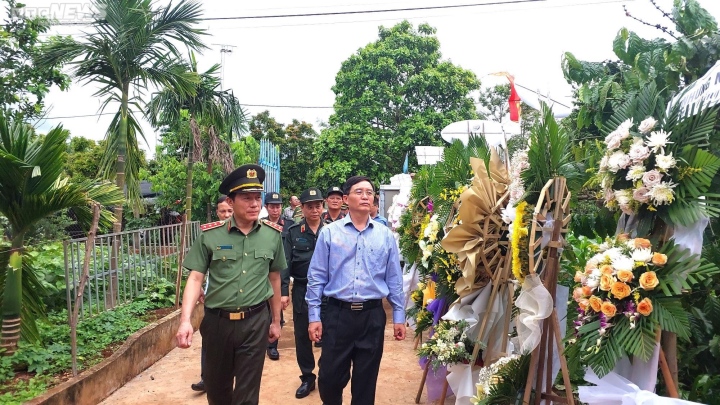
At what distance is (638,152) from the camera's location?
7.72ft

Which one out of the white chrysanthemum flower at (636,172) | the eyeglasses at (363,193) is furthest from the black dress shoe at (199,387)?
the white chrysanthemum flower at (636,172)

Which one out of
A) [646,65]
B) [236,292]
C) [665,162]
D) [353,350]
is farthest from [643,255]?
[236,292]

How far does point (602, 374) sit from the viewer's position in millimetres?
2289

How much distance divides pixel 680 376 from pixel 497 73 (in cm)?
224

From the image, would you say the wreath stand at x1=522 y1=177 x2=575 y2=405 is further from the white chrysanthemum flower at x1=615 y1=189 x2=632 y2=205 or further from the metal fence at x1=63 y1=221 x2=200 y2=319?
the metal fence at x1=63 y1=221 x2=200 y2=319

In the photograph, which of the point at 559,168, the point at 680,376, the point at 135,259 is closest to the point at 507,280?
the point at 559,168

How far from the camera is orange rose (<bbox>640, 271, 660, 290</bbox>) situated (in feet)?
7.31

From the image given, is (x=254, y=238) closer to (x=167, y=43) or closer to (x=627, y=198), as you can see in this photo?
(x=627, y=198)

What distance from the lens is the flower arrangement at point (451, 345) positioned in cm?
365

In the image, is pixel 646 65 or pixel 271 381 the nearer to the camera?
pixel 646 65

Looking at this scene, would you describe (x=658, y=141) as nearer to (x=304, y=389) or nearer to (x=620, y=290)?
(x=620, y=290)

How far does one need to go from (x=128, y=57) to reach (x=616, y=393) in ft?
22.2

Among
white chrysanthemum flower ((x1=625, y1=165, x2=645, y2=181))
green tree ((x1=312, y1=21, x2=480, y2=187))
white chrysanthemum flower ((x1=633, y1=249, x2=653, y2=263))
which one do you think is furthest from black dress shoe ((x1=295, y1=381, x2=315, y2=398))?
green tree ((x1=312, y1=21, x2=480, y2=187))

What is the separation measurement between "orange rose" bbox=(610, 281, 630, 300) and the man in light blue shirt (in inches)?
61.3
